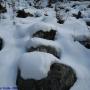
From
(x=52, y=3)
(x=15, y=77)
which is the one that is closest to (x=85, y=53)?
(x=15, y=77)

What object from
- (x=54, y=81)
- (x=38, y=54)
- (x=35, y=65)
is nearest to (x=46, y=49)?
(x=38, y=54)

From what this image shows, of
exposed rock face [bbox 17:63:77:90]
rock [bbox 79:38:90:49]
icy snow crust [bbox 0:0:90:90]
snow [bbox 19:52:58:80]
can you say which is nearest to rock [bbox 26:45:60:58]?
icy snow crust [bbox 0:0:90:90]

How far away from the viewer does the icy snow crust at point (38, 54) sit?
4418mm

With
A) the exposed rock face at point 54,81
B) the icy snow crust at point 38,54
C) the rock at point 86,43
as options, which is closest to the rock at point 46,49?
the icy snow crust at point 38,54

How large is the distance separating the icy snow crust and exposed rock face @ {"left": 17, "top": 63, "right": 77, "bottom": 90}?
0.09m

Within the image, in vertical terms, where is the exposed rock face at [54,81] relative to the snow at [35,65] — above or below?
below

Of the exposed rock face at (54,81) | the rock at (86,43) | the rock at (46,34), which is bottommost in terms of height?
the exposed rock face at (54,81)

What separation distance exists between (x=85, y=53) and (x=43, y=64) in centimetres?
141

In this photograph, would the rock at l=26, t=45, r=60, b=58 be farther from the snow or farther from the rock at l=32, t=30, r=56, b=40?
the rock at l=32, t=30, r=56, b=40

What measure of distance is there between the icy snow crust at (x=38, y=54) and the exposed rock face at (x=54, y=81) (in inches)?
3.5

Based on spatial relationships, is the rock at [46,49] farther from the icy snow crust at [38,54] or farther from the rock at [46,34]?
the rock at [46,34]

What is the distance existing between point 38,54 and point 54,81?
696 millimetres

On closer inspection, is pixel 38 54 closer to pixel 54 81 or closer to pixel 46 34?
pixel 54 81

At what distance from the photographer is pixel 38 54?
466 centimetres
